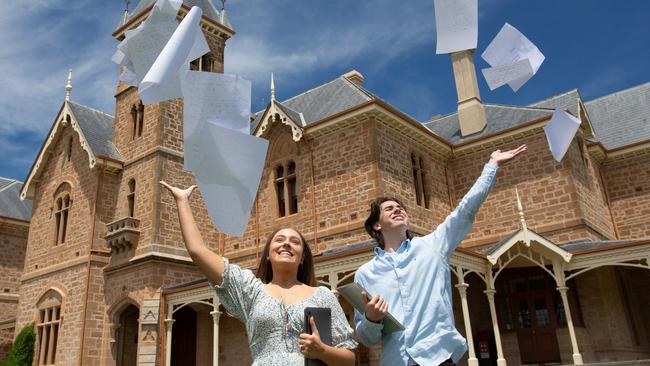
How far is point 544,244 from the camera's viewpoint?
506 inches

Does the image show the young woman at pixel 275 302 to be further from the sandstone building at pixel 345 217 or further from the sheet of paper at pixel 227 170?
the sandstone building at pixel 345 217

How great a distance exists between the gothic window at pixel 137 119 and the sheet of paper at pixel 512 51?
17.2 m

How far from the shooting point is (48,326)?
18.4 meters

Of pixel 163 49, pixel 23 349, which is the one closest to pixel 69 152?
pixel 23 349

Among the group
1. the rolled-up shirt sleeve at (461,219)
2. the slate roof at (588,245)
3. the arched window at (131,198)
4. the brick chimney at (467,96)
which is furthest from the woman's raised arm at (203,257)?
the brick chimney at (467,96)

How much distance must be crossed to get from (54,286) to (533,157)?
1587 cm

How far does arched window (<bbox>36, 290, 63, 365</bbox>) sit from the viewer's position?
1777 cm

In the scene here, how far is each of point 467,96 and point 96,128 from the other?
13399 mm

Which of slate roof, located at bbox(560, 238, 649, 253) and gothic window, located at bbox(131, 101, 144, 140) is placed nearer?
slate roof, located at bbox(560, 238, 649, 253)

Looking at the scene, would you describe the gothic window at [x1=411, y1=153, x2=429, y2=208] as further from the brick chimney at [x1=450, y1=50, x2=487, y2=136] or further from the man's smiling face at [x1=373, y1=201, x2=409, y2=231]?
the man's smiling face at [x1=373, y1=201, x2=409, y2=231]

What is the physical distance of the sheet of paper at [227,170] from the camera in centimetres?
273

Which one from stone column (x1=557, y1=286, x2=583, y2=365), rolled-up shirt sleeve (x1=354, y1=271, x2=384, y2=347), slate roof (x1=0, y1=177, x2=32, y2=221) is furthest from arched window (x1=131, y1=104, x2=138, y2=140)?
rolled-up shirt sleeve (x1=354, y1=271, x2=384, y2=347)

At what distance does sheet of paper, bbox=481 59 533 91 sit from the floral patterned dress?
6.41ft

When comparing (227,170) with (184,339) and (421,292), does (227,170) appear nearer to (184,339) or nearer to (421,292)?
(421,292)
